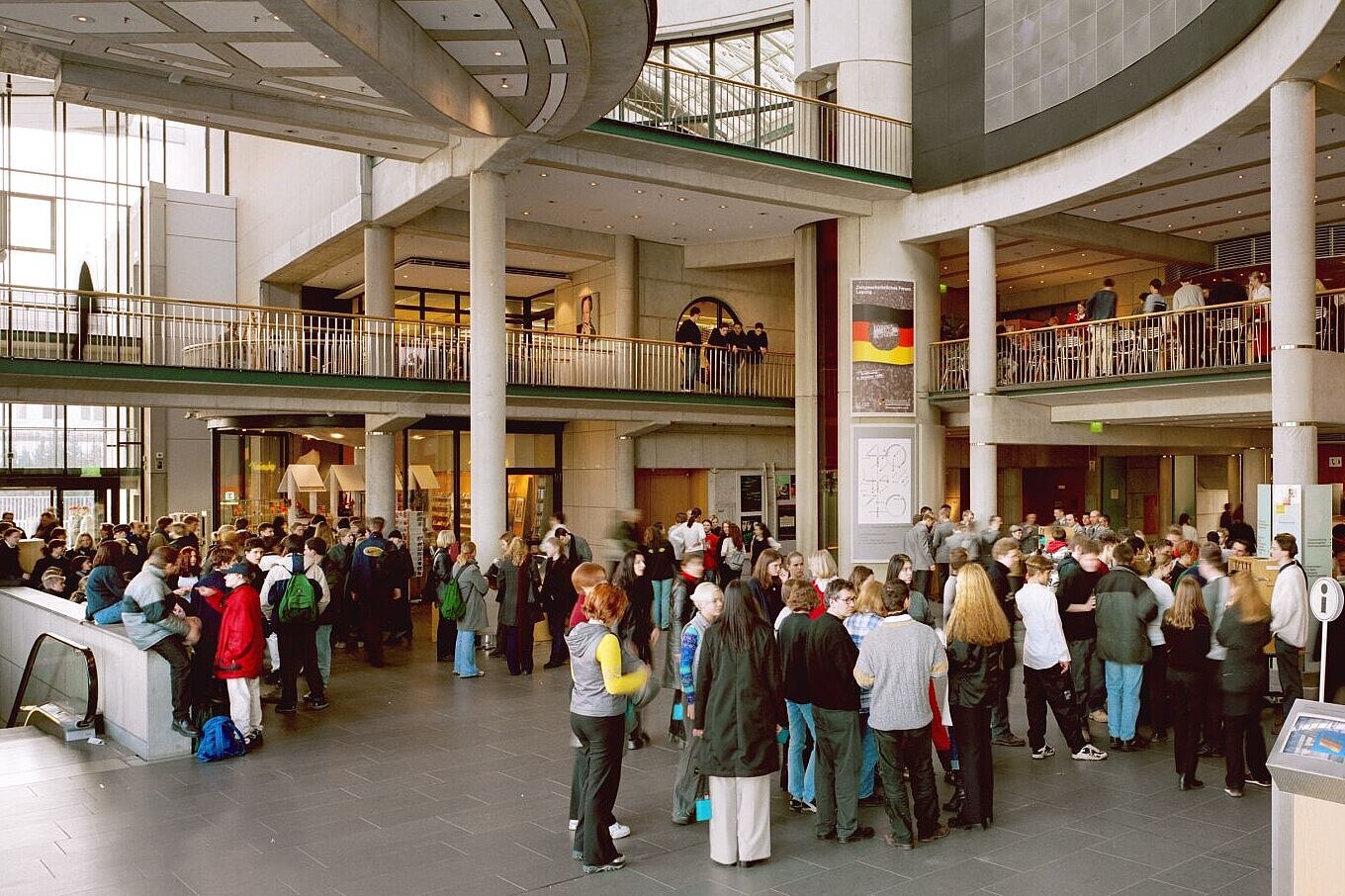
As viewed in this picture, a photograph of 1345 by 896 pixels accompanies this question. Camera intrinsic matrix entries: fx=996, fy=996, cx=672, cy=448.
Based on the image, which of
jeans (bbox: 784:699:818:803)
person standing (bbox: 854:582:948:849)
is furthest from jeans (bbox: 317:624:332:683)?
person standing (bbox: 854:582:948:849)

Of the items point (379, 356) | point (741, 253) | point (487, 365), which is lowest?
point (487, 365)

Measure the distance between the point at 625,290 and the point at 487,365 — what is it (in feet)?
26.4

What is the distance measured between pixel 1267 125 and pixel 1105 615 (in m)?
9.24

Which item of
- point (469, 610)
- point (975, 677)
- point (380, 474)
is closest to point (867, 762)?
point (975, 677)

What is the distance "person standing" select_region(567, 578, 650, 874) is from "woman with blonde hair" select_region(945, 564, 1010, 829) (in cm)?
204

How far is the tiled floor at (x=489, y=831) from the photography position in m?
5.59

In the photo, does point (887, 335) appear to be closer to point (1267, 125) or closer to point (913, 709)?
point (1267, 125)

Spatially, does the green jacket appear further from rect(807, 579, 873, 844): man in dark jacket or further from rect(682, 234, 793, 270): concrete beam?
rect(682, 234, 793, 270): concrete beam

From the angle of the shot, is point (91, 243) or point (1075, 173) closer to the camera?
point (1075, 173)

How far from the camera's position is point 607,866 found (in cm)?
577

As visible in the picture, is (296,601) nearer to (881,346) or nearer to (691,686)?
(691,686)

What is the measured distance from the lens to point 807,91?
21.5 metres

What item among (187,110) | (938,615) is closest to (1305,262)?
(938,615)

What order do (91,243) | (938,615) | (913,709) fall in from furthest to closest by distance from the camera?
(91,243), (938,615), (913,709)
